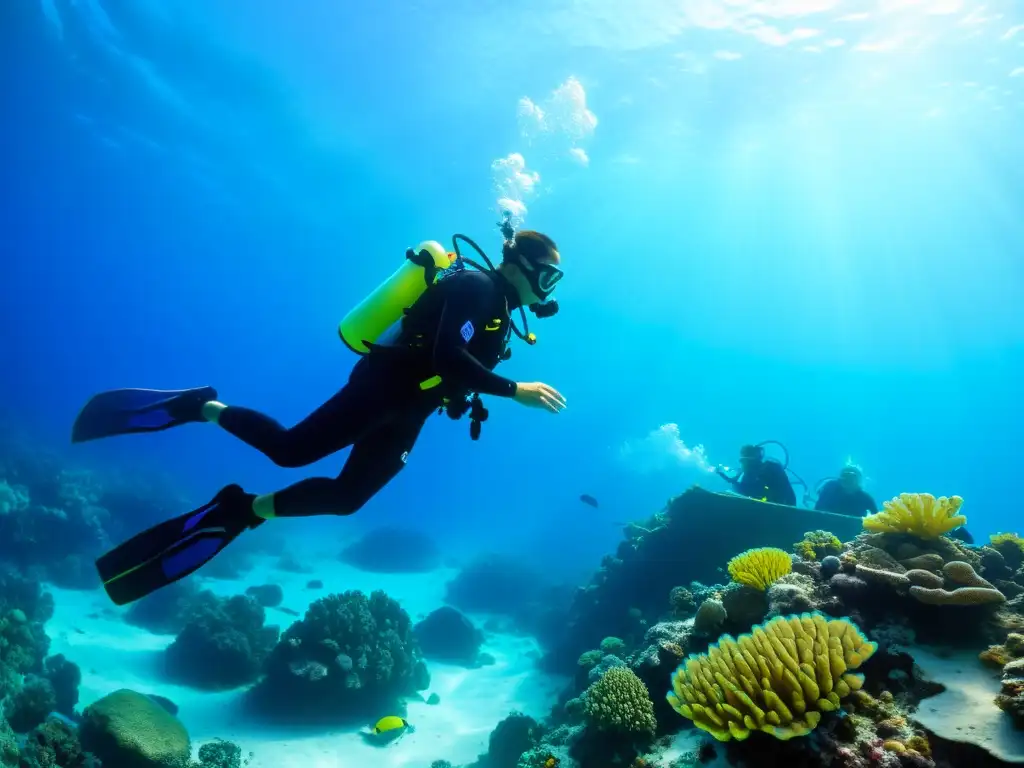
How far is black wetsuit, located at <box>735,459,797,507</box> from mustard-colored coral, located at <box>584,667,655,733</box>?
374 inches

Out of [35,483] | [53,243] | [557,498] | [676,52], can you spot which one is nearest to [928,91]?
[676,52]

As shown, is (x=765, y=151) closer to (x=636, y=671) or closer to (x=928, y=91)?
(x=928, y=91)

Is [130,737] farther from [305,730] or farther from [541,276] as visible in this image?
[541,276]

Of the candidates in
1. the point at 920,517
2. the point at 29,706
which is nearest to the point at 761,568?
the point at 920,517

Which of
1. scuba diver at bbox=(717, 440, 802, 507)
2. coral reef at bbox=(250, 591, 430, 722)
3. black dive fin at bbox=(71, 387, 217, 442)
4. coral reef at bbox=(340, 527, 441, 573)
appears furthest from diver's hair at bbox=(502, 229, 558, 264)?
coral reef at bbox=(340, 527, 441, 573)

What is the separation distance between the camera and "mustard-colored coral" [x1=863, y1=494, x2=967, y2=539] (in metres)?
5.21

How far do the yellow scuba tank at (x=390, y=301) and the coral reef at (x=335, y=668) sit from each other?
27.3 ft

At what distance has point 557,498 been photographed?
8306cm

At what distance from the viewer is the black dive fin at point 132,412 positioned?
468 cm

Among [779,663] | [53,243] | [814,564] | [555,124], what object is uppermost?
[53,243]

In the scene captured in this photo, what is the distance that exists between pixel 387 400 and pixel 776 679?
3.40 metres

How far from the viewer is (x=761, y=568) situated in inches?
210

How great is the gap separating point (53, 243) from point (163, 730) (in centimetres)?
11019

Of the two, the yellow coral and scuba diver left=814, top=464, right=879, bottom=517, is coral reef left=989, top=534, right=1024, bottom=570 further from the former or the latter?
scuba diver left=814, top=464, right=879, bottom=517
